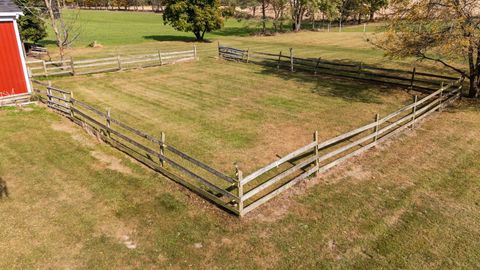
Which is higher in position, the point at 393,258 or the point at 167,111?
the point at 167,111

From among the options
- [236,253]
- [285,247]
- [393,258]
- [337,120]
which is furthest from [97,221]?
[337,120]

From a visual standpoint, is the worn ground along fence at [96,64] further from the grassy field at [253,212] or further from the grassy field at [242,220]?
the grassy field at [242,220]

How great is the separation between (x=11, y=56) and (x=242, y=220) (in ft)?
54.5

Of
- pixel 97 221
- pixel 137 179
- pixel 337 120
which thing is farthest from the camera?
pixel 337 120

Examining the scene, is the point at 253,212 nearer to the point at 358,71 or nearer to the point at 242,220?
the point at 242,220

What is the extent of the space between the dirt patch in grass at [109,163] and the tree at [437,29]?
15.1 metres

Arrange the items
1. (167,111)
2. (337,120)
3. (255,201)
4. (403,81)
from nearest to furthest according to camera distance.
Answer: (255,201)
(337,120)
(167,111)
(403,81)

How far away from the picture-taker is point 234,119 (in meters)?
16.1

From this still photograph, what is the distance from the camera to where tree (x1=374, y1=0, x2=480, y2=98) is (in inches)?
623

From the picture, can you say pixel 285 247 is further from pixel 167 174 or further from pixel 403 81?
pixel 403 81

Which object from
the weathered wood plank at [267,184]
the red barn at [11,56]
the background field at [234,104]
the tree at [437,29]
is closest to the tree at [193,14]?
the background field at [234,104]

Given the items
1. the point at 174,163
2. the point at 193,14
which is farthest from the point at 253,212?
the point at 193,14

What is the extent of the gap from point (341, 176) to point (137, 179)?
21.9 feet

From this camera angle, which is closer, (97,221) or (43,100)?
(97,221)
